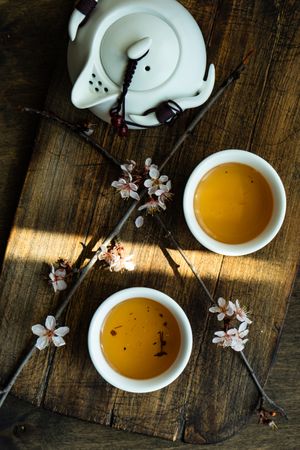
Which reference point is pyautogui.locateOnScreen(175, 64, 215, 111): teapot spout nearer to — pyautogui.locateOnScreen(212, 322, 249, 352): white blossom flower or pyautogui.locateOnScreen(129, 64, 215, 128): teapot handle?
pyautogui.locateOnScreen(129, 64, 215, 128): teapot handle

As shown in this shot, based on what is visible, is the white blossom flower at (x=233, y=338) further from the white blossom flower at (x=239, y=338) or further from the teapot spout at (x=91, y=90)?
the teapot spout at (x=91, y=90)

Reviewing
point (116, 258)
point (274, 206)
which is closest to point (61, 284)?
point (116, 258)

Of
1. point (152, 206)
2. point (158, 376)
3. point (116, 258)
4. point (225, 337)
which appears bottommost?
point (158, 376)

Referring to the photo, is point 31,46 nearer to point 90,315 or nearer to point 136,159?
point 136,159

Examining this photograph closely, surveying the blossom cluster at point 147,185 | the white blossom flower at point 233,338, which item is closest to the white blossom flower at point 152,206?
the blossom cluster at point 147,185

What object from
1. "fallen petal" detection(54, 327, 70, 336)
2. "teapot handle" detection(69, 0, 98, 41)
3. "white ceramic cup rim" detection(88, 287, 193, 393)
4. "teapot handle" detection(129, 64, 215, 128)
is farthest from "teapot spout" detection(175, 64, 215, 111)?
"fallen petal" detection(54, 327, 70, 336)

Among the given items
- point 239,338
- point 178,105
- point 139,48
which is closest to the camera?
point 139,48

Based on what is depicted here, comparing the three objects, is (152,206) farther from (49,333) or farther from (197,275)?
(49,333)
